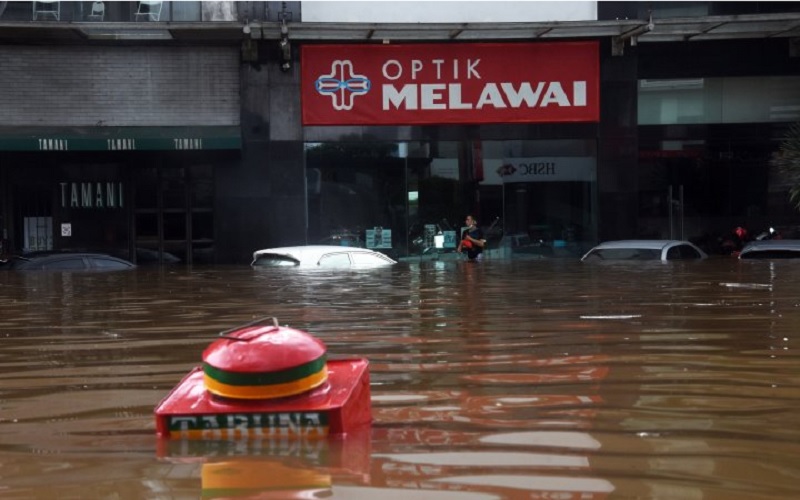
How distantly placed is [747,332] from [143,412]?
371cm

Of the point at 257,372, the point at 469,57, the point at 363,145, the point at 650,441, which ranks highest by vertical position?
the point at 469,57

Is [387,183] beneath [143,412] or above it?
above

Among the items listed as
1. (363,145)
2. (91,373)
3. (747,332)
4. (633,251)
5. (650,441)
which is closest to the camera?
(650,441)

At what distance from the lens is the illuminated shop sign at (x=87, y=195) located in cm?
2172

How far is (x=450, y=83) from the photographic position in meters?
21.7

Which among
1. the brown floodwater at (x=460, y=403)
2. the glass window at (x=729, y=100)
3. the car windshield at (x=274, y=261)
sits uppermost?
the glass window at (x=729, y=100)

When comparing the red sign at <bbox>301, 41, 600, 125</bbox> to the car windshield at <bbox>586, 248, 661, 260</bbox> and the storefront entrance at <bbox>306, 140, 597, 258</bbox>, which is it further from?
the car windshield at <bbox>586, 248, 661, 260</bbox>

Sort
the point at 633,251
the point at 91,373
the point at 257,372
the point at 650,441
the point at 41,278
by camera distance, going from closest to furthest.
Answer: the point at 257,372, the point at 650,441, the point at 91,373, the point at 41,278, the point at 633,251

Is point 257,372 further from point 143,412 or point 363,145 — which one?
point 363,145

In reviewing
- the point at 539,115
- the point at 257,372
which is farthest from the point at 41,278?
the point at 539,115

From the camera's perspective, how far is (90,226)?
21.8 meters

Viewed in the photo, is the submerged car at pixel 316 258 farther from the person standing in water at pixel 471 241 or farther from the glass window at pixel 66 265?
the person standing in water at pixel 471 241

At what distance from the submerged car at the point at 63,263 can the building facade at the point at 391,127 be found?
4.86 m

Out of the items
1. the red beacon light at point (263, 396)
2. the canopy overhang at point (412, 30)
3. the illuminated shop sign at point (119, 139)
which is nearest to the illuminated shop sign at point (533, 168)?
the canopy overhang at point (412, 30)
